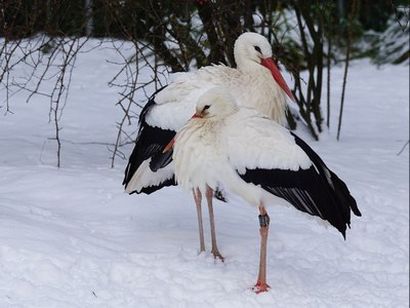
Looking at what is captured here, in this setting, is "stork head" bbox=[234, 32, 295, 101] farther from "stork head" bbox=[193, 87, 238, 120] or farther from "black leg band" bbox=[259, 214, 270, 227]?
"black leg band" bbox=[259, 214, 270, 227]

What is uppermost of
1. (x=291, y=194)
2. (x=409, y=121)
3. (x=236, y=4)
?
Result: (x=236, y=4)

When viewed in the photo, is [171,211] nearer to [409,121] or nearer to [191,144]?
[191,144]

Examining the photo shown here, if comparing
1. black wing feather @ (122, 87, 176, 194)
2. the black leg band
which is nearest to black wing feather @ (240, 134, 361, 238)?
the black leg band

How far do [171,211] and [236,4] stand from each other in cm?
177

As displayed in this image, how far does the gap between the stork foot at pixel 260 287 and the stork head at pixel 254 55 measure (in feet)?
4.75

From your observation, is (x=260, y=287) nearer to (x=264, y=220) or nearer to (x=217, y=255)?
(x=264, y=220)

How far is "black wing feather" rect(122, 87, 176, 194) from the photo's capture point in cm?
661

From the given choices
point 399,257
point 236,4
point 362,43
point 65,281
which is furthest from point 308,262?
point 362,43

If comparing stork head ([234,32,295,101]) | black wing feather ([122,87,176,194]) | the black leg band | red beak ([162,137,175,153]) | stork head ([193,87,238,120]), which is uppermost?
stork head ([234,32,295,101])

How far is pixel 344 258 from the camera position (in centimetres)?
712

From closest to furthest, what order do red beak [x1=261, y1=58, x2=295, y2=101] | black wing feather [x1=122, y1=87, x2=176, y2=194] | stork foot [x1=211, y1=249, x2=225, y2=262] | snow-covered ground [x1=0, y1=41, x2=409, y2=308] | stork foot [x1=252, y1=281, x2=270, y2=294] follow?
snow-covered ground [x1=0, y1=41, x2=409, y2=308] < stork foot [x1=252, y1=281, x2=270, y2=294] < stork foot [x1=211, y1=249, x2=225, y2=262] < black wing feather [x1=122, y1=87, x2=176, y2=194] < red beak [x1=261, y1=58, x2=295, y2=101]

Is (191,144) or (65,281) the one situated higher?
(191,144)

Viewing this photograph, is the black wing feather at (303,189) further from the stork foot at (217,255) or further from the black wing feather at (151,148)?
the black wing feather at (151,148)

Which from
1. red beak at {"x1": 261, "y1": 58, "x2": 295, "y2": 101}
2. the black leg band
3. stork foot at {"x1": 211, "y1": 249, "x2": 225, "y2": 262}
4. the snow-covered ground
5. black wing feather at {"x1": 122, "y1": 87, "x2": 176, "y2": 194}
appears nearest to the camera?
the snow-covered ground
